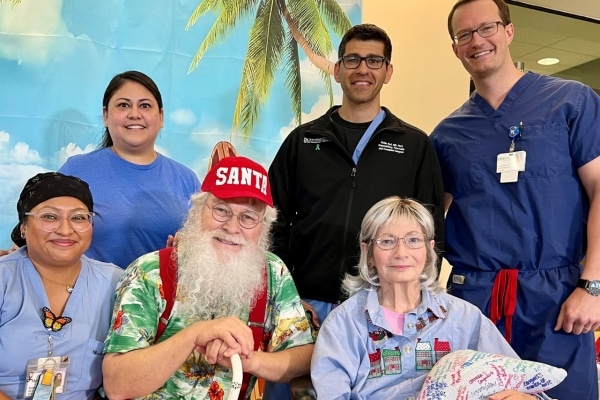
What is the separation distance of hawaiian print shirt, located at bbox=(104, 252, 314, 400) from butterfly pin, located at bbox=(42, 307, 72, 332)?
210mm

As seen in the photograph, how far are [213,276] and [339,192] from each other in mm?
693

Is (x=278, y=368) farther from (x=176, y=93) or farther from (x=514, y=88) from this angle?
(x=176, y=93)

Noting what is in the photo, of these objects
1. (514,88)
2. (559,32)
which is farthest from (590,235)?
(559,32)

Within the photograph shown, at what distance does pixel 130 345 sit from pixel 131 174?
0.86m

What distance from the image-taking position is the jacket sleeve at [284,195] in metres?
2.34

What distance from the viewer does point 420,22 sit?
12.7ft

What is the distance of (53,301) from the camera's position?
5.83 feet

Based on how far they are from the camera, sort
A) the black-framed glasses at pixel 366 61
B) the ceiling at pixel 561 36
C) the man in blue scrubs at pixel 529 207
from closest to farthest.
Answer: the man in blue scrubs at pixel 529 207 < the black-framed glasses at pixel 366 61 < the ceiling at pixel 561 36

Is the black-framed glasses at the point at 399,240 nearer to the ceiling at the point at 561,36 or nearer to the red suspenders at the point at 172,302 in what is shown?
the red suspenders at the point at 172,302

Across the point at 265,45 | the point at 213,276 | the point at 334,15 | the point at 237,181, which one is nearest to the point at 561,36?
the point at 334,15

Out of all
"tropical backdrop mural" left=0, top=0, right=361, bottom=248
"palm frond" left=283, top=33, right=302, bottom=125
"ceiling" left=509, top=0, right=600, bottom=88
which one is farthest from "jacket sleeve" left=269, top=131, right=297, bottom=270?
"ceiling" left=509, top=0, right=600, bottom=88

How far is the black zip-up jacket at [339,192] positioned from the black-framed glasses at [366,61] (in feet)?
0.70

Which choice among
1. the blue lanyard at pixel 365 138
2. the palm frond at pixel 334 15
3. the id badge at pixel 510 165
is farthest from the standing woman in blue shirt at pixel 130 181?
the palm frond at pixel 334 15

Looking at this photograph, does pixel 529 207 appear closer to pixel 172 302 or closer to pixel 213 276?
pixel 213 276
